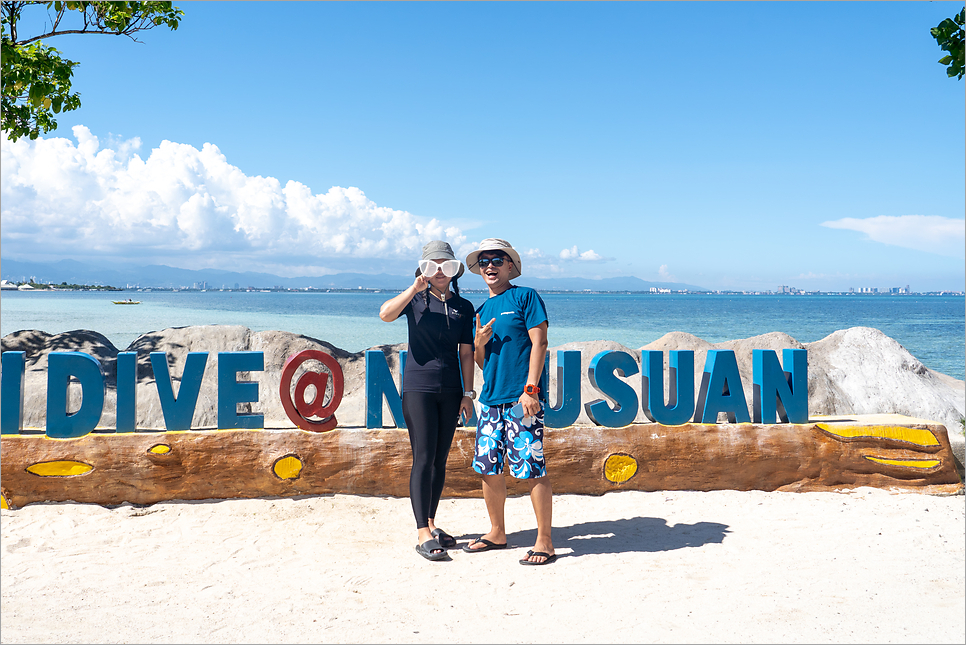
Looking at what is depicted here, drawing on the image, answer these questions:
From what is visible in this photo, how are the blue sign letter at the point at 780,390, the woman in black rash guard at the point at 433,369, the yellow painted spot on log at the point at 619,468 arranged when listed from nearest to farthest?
the woman in black rash guard at the point at 433,369
the yellow painted spot on log at the point at 619,468
the blue sign letter at the point at 780,390

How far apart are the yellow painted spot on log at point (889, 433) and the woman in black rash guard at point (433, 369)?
157 inches

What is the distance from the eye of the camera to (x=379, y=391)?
5984 mm

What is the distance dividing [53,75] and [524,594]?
6895mm

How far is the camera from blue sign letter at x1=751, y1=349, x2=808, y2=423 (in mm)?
6312

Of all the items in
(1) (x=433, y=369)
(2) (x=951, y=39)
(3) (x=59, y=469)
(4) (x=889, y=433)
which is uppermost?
(2) (x=951, y=39)

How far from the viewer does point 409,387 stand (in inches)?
172

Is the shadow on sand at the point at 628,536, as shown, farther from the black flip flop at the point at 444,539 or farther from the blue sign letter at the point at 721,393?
the blue sign letter at the point at 721,393

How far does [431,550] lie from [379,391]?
205cm

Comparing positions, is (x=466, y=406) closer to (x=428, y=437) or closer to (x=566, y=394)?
(x=428, y=437)

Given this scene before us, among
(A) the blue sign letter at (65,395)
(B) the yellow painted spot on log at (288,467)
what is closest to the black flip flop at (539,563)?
(B) the yellow painted spot on log at (288,467)

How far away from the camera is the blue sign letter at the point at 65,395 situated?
559 cm

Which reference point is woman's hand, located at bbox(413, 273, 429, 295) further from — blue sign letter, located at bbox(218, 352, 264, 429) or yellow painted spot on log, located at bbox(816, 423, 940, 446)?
yellow painted spot on log, located at bbox(816, 423, 940, 446)

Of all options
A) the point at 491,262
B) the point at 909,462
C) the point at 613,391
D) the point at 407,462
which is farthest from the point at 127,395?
the point at 909,462

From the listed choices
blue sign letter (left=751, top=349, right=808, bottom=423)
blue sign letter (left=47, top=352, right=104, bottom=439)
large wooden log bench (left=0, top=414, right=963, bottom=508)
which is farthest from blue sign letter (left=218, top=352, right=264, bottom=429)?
blue sign letter (left=751, top=349, right=808, bottom=423)
